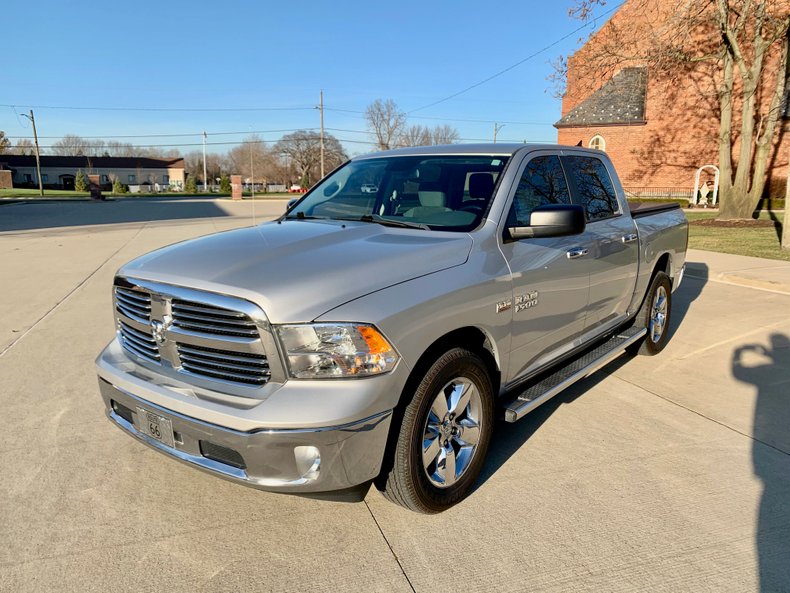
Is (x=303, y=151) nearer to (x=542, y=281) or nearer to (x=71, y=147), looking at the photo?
(x=71, y=147)

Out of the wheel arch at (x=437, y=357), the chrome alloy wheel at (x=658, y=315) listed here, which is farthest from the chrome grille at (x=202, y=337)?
the chrome alloy wheel at (x=658, y=315)

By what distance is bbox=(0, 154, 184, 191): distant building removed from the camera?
8956 centimetres

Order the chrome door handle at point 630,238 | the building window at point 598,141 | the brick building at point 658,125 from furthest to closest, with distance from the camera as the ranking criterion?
the building window at point 598,141 → the brick building at point 658,125 → the chrome door handle at point 630,238

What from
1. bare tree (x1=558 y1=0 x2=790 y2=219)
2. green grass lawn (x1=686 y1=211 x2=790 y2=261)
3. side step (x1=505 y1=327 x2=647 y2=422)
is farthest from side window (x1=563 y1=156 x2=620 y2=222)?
bare tree (x1=558 y1=0 x2=790 y2=219)

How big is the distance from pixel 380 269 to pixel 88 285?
802 cm

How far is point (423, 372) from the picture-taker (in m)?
2.70

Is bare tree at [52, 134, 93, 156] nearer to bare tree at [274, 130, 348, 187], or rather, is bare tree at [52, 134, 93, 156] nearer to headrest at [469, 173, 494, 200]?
bare tree at [274, 130, 348, 187]

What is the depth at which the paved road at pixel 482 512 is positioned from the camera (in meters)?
2.51

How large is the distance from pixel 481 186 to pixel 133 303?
2.14 meters

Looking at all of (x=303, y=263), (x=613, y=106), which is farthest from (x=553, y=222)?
(x=613, y=106)

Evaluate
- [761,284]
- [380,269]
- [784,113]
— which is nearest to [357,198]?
[380,269]

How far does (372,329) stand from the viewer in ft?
7.95

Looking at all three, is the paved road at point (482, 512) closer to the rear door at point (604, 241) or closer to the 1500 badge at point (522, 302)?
the rear door at point (604, 241)

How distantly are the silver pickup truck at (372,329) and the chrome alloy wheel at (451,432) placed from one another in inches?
0.4
